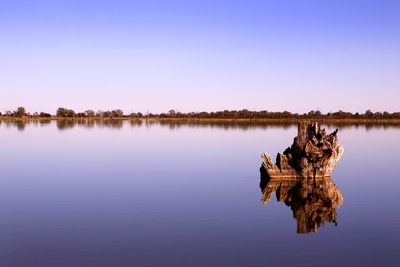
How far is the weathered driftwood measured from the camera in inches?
1139

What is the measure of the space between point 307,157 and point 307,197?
541cm

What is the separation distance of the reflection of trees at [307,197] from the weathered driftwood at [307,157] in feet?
1.36

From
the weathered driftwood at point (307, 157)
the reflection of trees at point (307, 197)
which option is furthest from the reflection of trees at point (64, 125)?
the reflection of trees at point (307, 197)

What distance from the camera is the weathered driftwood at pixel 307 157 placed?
94.9 ft

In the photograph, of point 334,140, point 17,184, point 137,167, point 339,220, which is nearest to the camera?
point 339,220

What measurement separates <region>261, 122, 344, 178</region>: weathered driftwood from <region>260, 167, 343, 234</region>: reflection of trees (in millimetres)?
415

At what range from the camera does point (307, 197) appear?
24.2 meters

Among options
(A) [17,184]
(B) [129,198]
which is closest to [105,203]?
(B) [129,198]

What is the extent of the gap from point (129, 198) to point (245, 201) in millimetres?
5116

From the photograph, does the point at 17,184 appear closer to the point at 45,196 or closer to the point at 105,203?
the point at 45,196

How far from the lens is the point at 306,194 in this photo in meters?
25.0

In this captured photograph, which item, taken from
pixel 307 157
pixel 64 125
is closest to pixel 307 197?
pixel 307 157

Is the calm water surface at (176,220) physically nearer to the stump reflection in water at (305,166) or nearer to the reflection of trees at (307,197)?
the reflection of trees at (307,197)

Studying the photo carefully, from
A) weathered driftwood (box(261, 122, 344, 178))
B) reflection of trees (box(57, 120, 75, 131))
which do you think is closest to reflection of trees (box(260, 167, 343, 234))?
weathered driftwood (box(261, 122, 344, 178))
